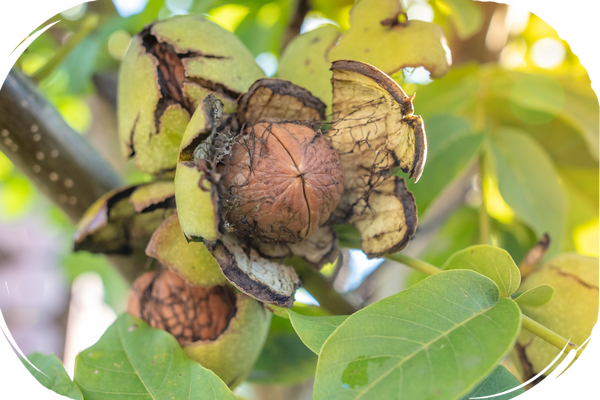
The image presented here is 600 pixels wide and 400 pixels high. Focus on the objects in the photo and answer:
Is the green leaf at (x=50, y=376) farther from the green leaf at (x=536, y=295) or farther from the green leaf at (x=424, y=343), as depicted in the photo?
the green leaf at (x=536, y=295)

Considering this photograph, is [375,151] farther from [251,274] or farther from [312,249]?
[251,274]

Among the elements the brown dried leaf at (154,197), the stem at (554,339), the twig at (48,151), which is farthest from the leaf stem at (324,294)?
the twig at (48,151)

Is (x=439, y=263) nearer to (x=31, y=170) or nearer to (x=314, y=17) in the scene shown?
(x=314, y=17)

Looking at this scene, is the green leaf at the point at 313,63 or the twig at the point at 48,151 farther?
the twig at the point at 48,151

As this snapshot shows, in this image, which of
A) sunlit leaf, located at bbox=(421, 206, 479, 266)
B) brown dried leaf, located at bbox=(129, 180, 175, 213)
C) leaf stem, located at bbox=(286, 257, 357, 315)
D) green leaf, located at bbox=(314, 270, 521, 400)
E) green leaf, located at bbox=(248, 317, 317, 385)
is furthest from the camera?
sunlit leaf, located at bbox=(421, 206, 479, 266)

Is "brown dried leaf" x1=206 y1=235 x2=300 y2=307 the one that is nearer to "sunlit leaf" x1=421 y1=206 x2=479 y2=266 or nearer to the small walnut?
the small walnut

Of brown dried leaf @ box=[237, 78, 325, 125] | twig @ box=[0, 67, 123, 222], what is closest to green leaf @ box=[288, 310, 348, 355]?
brown dried leaf @ box=[237, 78, 325, 125]

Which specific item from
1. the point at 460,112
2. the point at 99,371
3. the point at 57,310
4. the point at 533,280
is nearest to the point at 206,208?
the point at 99,371

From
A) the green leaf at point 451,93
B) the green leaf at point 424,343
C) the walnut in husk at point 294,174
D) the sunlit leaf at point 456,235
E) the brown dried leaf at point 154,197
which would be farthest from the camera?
the sunlit leaf at point 456,235
